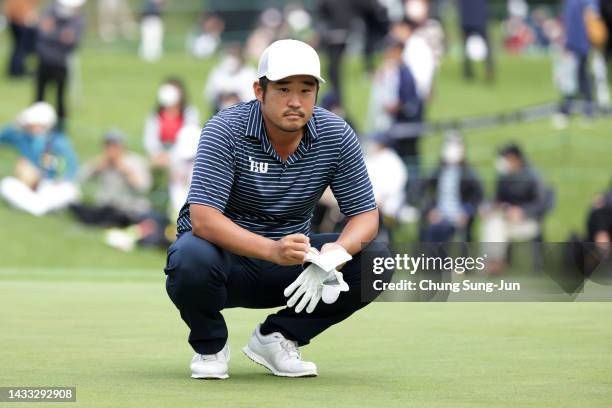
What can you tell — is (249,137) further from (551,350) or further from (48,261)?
(48,261)

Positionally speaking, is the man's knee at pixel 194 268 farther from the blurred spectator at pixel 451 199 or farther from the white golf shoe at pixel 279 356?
the blurred spectator at pixel 451 199

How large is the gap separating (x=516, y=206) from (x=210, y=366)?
10.6 m

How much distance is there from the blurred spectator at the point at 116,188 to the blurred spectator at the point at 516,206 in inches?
168

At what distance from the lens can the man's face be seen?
6992mm

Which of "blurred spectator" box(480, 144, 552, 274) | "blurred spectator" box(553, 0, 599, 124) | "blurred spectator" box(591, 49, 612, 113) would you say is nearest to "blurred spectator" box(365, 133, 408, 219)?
"blurred spectator" box(480, 144, 552, 274)

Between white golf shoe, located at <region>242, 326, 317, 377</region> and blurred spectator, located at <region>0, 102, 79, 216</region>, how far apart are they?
11072 mm

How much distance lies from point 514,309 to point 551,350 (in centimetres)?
269

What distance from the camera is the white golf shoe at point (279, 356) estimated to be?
7.39 meters

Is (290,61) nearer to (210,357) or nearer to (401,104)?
(210,357)

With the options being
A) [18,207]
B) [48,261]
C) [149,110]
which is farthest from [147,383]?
[149,110]

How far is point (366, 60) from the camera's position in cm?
3100

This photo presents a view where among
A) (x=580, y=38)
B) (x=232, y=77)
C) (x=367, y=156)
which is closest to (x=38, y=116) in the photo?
(x=367, y=156)

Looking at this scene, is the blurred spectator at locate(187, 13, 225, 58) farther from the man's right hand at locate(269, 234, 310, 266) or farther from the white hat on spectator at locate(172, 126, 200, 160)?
the man's right hand at locate(269, 234, 310, 266)

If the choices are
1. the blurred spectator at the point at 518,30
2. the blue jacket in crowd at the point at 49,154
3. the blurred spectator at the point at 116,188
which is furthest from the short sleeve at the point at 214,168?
the blurred spectator at the point at 518,30
